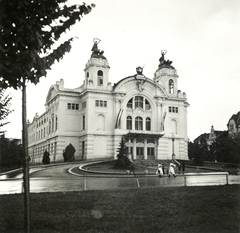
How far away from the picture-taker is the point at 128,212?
12562 mm

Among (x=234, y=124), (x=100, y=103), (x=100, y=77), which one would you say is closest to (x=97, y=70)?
(x=100, y=77)

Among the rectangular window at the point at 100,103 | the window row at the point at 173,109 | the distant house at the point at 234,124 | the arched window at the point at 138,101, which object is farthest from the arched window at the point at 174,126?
the distant house at the point at 234,124

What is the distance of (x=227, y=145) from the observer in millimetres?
53062

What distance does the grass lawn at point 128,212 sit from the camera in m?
10.9

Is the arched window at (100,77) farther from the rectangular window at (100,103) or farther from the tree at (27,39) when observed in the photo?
the tree at (27,39)

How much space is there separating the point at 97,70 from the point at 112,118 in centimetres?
822

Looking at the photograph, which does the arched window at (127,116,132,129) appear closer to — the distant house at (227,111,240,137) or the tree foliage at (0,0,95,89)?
the distant house at (227,111,240,137)

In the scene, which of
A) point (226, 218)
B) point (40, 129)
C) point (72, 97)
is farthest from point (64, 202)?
point (40, 129)

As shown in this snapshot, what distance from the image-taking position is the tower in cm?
5684

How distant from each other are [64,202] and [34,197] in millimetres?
1806

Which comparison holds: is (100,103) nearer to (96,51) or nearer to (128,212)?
(96,51)

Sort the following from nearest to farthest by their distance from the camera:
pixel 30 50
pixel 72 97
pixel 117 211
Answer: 1. pixel 30 50
2. pixel 117 211
3. pixel 72 97

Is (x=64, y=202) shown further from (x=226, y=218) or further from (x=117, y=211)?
(x=226, y=218)

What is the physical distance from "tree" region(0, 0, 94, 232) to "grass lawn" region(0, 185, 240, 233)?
11.0 feet
